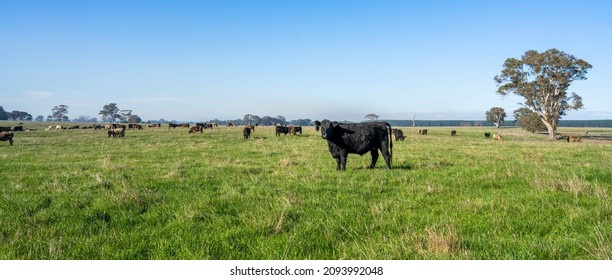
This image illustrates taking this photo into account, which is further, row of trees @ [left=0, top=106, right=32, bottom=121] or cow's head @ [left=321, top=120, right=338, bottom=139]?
row of trees @ [left=0, top=106, right=32, bottom=121]

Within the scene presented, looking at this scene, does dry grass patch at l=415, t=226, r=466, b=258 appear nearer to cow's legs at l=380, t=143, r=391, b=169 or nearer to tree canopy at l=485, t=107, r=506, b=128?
cow's legs at l=380, t=143, r=391, b=169

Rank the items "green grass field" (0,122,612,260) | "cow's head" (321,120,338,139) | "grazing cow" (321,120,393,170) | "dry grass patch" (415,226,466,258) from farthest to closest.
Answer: "grazing cow" (321,120,393,170) → "cow's head" (321,120,338,139) → "green grass field" (0,122,612,260) → "dry grass patch" (415,226,466,258)

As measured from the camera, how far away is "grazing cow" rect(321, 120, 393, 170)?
468 inches

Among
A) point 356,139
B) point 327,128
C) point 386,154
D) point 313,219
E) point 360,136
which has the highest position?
point 327,128

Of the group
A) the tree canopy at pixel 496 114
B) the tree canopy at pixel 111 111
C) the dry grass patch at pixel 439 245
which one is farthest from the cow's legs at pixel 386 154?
the tree canopy at pixel 111 111

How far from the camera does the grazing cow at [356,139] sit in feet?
39.0

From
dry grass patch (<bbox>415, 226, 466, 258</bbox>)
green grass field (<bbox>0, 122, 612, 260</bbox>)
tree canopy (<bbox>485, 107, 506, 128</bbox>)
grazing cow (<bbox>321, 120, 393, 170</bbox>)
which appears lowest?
green grass field (<bbox>0, 122, 612, 260</bbox>)

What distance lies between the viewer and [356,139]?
12.1 m

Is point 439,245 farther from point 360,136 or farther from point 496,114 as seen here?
point 496,114

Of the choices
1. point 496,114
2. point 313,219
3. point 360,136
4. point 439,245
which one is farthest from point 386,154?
point 496,114

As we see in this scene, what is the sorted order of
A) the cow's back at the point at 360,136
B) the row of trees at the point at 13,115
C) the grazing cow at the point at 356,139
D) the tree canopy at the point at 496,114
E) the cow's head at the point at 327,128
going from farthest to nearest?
the row of trees at the point at 13,115, the tree canopy at the point at 496,114, the cow's back at the point at 360,136, the grazing cow at the point at 356,139, the cow's head at the point at 327,128

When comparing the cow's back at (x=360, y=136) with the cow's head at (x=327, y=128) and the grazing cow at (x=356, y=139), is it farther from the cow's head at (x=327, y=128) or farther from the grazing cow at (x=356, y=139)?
the cow's head at (x=327, y=128)

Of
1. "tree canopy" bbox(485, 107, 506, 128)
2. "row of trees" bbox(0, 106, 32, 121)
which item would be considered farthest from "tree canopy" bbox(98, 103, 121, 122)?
"tree canopy" bbox(485, 107, 506, 128)
